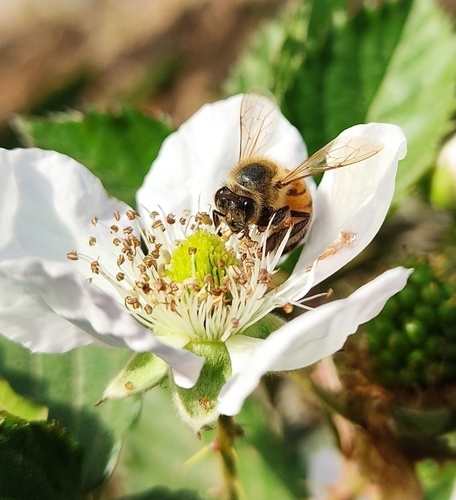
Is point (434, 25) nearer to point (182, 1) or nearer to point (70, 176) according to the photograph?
point (70, 176)

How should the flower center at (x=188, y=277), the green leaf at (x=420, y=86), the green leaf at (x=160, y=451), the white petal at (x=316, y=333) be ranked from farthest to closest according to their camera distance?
the green leaf at (x=160, y=451) < the green leaf at (x=420, y=86) < the flower center at (x=188, y=277) < the white petal at (x=316, y=333)

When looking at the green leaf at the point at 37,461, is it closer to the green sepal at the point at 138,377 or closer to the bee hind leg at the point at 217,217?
the green sepal at the point at 138,377

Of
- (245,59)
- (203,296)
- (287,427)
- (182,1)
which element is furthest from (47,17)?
(203,296)

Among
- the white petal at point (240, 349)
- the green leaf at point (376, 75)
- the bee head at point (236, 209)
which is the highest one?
the green leaf at point (376, 75)

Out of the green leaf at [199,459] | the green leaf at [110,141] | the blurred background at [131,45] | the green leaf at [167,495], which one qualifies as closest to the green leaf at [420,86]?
the green leaf at [110,141]

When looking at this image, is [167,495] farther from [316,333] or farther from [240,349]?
[316,333]

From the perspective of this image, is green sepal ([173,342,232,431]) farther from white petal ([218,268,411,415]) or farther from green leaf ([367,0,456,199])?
green leaf ([367,0,456,199])

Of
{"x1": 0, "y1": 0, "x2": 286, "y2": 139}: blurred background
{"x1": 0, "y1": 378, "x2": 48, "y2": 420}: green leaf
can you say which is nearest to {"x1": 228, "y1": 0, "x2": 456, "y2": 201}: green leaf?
{"x1": 0, "y1": 378, "x2": 48, "y2": 420}: green leaf
